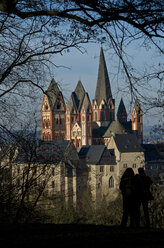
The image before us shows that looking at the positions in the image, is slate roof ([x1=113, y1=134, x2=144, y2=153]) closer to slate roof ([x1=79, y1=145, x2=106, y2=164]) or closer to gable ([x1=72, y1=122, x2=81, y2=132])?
slate roof ([x1=79, y1=145, x2=106, y2=164])

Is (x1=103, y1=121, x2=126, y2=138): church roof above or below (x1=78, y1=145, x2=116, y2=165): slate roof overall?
above

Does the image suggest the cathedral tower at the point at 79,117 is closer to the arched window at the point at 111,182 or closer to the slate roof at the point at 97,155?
the slate roof at the point at 97,155

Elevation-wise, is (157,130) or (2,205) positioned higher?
(157,130)

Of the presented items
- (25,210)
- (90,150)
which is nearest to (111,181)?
(90,150)

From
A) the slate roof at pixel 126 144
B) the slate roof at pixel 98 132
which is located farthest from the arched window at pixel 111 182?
the slate roof at pixel 98 132

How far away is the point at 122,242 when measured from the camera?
4.21m

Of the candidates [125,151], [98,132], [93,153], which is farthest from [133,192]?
[98,132]

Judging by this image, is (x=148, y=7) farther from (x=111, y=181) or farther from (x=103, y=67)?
(x=103, y=67)

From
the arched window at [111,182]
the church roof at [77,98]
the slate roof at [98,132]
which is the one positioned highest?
the church roof at [77,98]

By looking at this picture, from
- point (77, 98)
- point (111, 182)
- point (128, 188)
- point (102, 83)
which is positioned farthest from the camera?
point (102, 83)

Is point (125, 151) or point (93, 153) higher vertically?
point (125, 151)

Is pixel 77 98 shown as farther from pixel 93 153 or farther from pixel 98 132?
pixel 93 153

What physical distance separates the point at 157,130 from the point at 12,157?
14.1ft

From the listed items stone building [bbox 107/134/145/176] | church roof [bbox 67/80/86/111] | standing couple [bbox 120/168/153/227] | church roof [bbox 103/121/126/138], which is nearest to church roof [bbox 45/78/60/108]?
standing couple [bbox 120/168/153/227]
